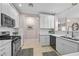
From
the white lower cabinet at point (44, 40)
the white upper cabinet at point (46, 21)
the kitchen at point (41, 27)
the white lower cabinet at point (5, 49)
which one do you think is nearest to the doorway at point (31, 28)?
the kitchen at point (41, 27)

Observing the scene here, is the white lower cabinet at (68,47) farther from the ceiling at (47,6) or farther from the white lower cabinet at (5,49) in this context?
the ceiling at (47,6)

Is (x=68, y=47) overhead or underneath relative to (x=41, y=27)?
→ underneath

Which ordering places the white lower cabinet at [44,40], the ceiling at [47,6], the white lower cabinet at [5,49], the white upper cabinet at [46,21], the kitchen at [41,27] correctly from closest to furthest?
the white lower cabinet at [5,49], the kitchen at [41,27], the ceiling at [47,6], the white lower cabinet at [44,40], the white upper cabinet at [46,21]

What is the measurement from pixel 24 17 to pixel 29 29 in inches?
39.7

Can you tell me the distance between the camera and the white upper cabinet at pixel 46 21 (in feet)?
18.0

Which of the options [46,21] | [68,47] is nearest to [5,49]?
[68,47]

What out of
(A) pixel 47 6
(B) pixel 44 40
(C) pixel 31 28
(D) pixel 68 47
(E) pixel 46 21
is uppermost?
(A) pixel 47 6

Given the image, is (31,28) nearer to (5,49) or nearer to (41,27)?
Result: (41,27)

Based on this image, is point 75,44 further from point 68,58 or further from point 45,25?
point 45,25

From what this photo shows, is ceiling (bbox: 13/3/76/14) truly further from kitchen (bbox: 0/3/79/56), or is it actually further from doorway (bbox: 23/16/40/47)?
doorway (bbox: 23/16/40/47)

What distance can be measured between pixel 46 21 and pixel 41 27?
49 cm

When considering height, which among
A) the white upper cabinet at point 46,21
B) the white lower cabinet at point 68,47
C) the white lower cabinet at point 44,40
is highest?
the white upper cabinet at point 46,21

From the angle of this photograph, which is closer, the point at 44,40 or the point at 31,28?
the point at 44,40

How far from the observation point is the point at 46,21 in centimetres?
553
